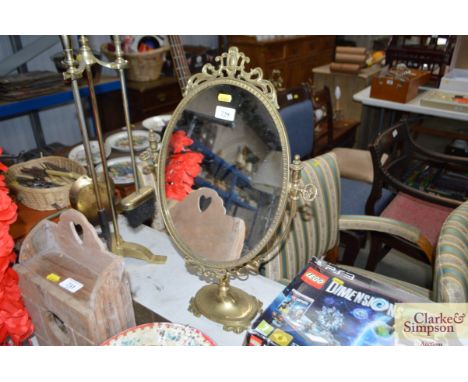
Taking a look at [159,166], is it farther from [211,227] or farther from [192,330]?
[192,330]

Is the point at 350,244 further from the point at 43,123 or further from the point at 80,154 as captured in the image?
the point at 43,123

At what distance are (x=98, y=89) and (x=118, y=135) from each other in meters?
0.98

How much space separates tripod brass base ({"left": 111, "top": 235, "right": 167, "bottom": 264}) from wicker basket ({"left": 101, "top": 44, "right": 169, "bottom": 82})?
6.35ft

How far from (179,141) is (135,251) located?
0.32 m

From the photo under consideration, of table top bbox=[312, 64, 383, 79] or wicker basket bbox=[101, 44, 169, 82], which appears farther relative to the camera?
table top bbox=[312, 64, 383, 79]

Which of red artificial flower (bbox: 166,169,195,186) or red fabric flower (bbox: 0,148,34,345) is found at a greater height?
red artificial flower (bbox: 166,169,195,186)

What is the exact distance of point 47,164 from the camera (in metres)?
1.23

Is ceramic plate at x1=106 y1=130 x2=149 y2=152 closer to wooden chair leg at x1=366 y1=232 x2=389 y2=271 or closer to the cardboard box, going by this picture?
wooden chair leg at x1=366 y1=232 x2=389 y2=271

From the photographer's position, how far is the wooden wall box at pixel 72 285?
2.41 feet

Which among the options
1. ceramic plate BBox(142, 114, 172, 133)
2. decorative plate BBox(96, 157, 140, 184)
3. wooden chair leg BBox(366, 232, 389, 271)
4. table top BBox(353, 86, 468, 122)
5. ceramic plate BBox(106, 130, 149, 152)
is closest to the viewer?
decorative plate BBox(96, 157, 140, 184)

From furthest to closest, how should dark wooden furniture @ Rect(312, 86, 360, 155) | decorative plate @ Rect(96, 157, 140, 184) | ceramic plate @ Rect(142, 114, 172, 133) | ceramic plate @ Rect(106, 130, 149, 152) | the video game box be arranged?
dark wooden furniture @ Rect(312, 86, 360, 155), ceramic plate @ Rect(142, 114, 172, 133), ceramic plate @ Rect(106, 130, 149, 152), decorative plate @ Rect(96, 157, 140, 184), the video game box

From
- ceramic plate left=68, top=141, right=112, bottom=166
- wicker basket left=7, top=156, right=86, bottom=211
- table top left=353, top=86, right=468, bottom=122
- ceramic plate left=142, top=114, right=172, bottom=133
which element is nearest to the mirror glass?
wicker basket left=7, top=156, right=86, bottom=211

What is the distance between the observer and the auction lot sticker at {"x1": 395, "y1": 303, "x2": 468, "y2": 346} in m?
0.72
